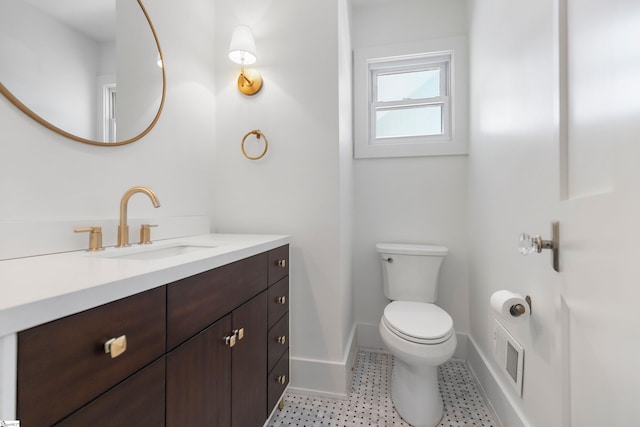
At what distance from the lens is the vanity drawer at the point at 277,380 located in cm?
126

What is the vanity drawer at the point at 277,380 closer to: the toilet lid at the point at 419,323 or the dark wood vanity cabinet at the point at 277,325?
the dark wood vanity cabinet at the point at 277,325

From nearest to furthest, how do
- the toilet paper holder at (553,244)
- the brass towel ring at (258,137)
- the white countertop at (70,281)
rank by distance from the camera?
the white countertop at (70,281) < the toilet paper holder at (553,244) < the brass towel ring at (258,137)

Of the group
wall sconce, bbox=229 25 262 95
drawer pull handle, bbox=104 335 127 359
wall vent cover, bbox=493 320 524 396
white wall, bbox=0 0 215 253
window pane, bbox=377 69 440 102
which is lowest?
wall vent cover, bbox=493 320 524 396

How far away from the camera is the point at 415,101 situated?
213 centimetres

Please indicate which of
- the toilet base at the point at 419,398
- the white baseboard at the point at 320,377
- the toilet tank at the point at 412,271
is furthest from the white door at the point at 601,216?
the toilet tank at the point at 412,271

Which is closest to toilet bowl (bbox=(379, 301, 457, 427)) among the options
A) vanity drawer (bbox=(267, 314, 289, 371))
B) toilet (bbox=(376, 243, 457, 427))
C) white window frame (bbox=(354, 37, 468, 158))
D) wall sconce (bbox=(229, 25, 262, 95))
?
toilet (bbox=(376, 243, 457, 427))

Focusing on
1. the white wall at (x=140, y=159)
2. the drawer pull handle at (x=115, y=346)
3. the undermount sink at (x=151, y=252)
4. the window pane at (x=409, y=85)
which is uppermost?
the window pane at (x=409, y=85)

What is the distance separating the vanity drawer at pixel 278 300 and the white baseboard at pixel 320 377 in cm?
35

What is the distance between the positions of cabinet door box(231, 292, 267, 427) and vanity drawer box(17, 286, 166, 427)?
38 cm

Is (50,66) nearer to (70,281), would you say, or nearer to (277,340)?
(70,281)

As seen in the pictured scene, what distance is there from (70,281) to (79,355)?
14 cm

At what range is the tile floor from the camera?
1.37m

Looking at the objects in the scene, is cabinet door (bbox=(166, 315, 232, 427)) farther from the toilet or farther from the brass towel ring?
the brass towel ring

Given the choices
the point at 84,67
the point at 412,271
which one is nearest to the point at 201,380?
the point at 84,67
